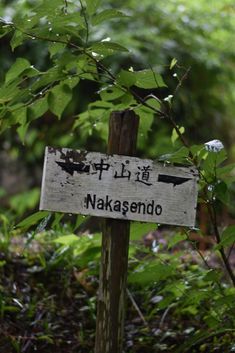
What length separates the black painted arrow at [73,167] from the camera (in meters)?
1.66

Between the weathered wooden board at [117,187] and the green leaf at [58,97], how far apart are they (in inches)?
13.2

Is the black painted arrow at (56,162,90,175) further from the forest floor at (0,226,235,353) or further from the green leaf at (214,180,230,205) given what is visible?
the forest floor at (0,226,235,353)

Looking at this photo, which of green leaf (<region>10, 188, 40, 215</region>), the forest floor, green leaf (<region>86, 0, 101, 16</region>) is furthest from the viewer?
green leaf (<region>10, 188, 40, 215</region>)

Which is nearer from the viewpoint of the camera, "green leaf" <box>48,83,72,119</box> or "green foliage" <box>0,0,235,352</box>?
"green foliage" <box>0,0,235,352</box>

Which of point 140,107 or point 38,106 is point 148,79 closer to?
point 140,107

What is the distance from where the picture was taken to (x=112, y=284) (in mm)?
1735

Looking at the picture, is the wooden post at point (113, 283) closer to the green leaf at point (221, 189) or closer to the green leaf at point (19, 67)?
the green leaf at point (221, 189)

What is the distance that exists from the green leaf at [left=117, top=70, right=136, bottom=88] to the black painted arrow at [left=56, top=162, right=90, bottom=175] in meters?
0.28

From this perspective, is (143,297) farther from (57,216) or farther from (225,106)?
(225,106)

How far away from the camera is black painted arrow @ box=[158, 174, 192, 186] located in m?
1.72

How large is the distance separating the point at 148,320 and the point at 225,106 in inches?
131

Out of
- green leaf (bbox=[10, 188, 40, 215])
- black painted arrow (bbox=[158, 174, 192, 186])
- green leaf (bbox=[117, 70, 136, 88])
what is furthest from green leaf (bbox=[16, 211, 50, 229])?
green leaf (bbox=[10, 188, 40, 215])

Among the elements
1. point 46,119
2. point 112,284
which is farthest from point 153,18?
point 112,284

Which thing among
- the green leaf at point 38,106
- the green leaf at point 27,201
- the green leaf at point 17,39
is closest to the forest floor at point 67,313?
the green leaf at point 38,106
